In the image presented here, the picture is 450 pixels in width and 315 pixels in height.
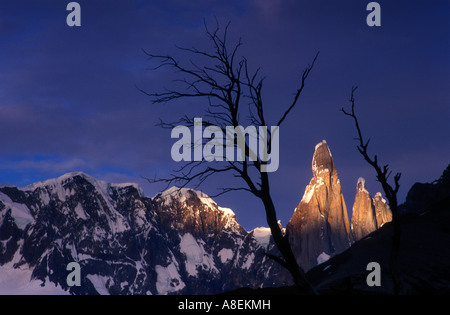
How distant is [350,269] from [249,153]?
118 metres

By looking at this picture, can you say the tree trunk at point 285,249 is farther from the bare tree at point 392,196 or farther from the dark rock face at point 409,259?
the dark rock face at point 409,259

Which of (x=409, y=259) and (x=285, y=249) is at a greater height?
(x=409, y=259)

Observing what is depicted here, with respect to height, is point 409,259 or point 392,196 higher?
point 409,259

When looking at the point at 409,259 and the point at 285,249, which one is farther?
the point at 409,259

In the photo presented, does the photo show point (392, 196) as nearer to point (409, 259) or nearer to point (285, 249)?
point (285, 249)

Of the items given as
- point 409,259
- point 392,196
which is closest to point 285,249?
point 392,196

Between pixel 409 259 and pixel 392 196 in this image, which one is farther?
pixel 409 259

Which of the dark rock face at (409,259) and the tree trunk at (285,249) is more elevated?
the dark rock face at (409,259)

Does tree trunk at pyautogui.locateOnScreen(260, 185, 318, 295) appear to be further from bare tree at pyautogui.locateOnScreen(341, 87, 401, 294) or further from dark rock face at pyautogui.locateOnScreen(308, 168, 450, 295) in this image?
dark rock face at pyautogui.locateOnScreen(308, 168, 450, 295)

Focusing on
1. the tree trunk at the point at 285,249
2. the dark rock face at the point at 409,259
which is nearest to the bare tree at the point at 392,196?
the tree trunk at the point at 285,249

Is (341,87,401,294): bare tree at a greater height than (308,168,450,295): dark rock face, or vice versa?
(308,168,450,295): dark rock face

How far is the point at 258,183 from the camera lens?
13.5m

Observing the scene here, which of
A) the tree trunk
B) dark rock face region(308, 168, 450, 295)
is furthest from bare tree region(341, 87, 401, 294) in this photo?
dark rock face region(308, 168, 450, 295)
